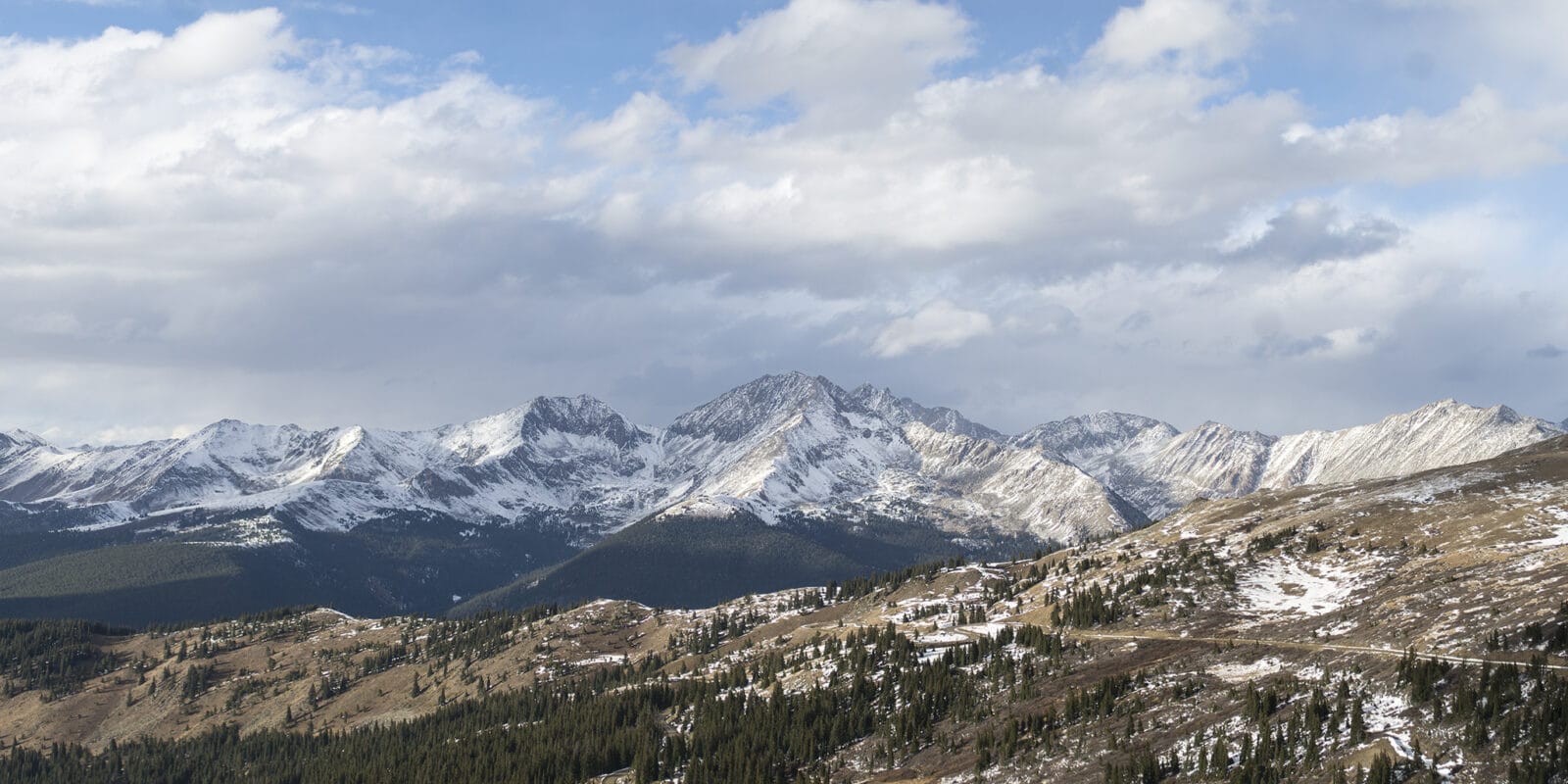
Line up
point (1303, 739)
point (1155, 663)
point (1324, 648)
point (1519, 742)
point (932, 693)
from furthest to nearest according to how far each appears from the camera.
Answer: point (932, 693), point (1155, 663), point (1324, 648), point (1303, 739), point (1519, 742)

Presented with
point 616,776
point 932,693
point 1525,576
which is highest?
point 1525,576

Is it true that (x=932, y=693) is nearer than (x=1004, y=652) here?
Yes

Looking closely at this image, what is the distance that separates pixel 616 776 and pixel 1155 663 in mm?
91422

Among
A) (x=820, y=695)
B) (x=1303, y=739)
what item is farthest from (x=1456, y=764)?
(x=820, y=695)

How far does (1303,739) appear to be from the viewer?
116m

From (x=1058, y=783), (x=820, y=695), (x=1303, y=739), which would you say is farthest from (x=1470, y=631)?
(x=820, y=695)

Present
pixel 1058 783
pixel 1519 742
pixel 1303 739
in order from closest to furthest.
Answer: pixel 1519 742
pixel 1303 739
pixel 1058 783

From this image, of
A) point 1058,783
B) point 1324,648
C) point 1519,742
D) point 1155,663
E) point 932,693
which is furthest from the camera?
point 932,693

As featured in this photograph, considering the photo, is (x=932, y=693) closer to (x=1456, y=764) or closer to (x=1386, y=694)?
(x=1386, y=694)

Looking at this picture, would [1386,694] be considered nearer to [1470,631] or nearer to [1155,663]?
[1470,631]

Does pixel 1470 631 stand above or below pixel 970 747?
above

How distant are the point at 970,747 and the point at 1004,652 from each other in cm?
3998

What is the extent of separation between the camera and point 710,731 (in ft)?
641

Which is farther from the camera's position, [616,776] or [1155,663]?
[616,776]
